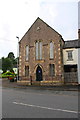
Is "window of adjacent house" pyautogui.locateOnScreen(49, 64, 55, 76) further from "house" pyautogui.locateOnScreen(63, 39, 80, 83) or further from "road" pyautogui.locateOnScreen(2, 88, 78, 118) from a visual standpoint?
"road" pyautogui.locateOnScreen(2, 88, 78, 118)

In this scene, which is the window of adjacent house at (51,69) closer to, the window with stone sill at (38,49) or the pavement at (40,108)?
the window with stone sill at (38,49)

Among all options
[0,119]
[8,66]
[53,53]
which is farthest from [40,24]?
[8,66]

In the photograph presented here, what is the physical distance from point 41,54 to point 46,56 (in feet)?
4.25

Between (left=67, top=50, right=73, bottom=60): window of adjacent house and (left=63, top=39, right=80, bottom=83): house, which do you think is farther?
(left=67, top=50, right=73, bottom=60): window of adjacent house

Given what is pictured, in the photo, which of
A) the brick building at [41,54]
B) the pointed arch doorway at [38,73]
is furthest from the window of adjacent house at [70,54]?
the pointed arch doorway at [38,73]

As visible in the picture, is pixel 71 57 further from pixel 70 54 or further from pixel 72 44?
pixel 72 44

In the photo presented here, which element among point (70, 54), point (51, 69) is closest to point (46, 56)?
point (51, 69)

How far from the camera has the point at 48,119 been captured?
614cm

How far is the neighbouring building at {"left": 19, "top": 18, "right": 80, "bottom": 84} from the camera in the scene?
28.0 metres

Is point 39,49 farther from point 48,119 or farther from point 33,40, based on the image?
point 48,119

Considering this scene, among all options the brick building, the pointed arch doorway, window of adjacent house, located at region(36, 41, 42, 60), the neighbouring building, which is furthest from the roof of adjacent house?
the pointed arch doorway

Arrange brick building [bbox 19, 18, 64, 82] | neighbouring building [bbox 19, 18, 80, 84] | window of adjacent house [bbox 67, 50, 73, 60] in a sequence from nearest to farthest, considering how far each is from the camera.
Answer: neighbouring building [bbox 19, 18, 80, 84] < brick building [bbox 19, 18, 64, 82] < window of adjacent house [bbox 67, 50, 73, 60]

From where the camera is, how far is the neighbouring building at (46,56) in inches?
1101

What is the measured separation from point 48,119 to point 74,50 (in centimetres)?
2378
